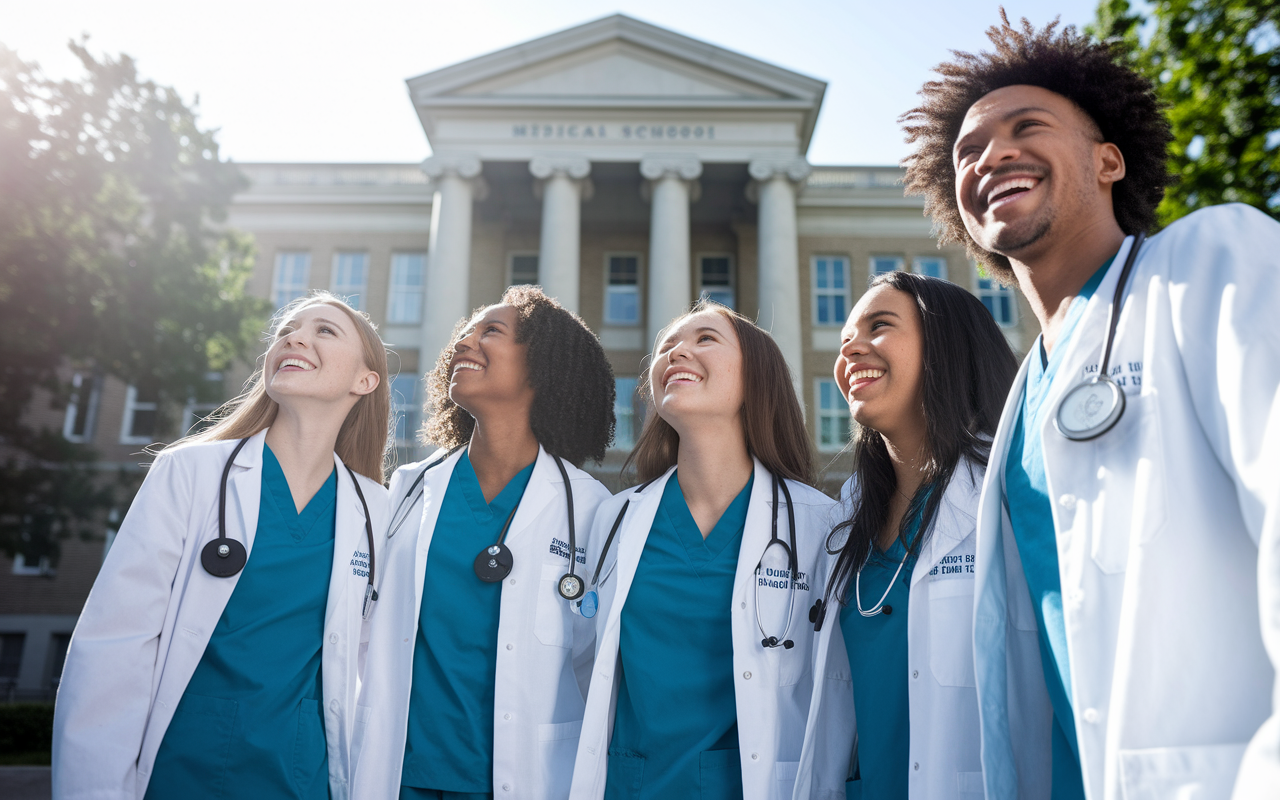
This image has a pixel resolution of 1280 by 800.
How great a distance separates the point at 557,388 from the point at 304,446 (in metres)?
1.28

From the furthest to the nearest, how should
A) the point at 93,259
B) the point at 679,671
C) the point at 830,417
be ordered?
the point at 830,417, the point at 93,259, the point at 679,671

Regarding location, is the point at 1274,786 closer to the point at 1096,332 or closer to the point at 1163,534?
the point at 1163,534

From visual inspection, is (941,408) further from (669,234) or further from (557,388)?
(669,234)

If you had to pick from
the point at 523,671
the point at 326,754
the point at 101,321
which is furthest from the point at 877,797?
the point at 101,321

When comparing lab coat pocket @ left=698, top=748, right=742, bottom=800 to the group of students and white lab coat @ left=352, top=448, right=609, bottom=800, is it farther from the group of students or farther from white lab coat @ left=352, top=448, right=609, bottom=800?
white lab coat @ left=352, top=448, right=609, bottom=800

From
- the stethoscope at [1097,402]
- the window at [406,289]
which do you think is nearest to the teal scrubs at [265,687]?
the stethoscope at [1097,402]

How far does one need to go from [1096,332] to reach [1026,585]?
71 cm

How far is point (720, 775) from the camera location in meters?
2.92

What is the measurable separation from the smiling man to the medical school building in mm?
21224

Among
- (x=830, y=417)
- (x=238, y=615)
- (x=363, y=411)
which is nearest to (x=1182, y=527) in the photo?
(x=238, y=615)

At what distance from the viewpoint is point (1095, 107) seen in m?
2.59

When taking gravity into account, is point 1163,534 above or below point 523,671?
above

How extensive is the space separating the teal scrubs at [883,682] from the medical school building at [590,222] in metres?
20.6

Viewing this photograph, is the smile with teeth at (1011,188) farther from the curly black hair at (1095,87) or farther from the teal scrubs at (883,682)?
the teal scrubs at (883,682)
